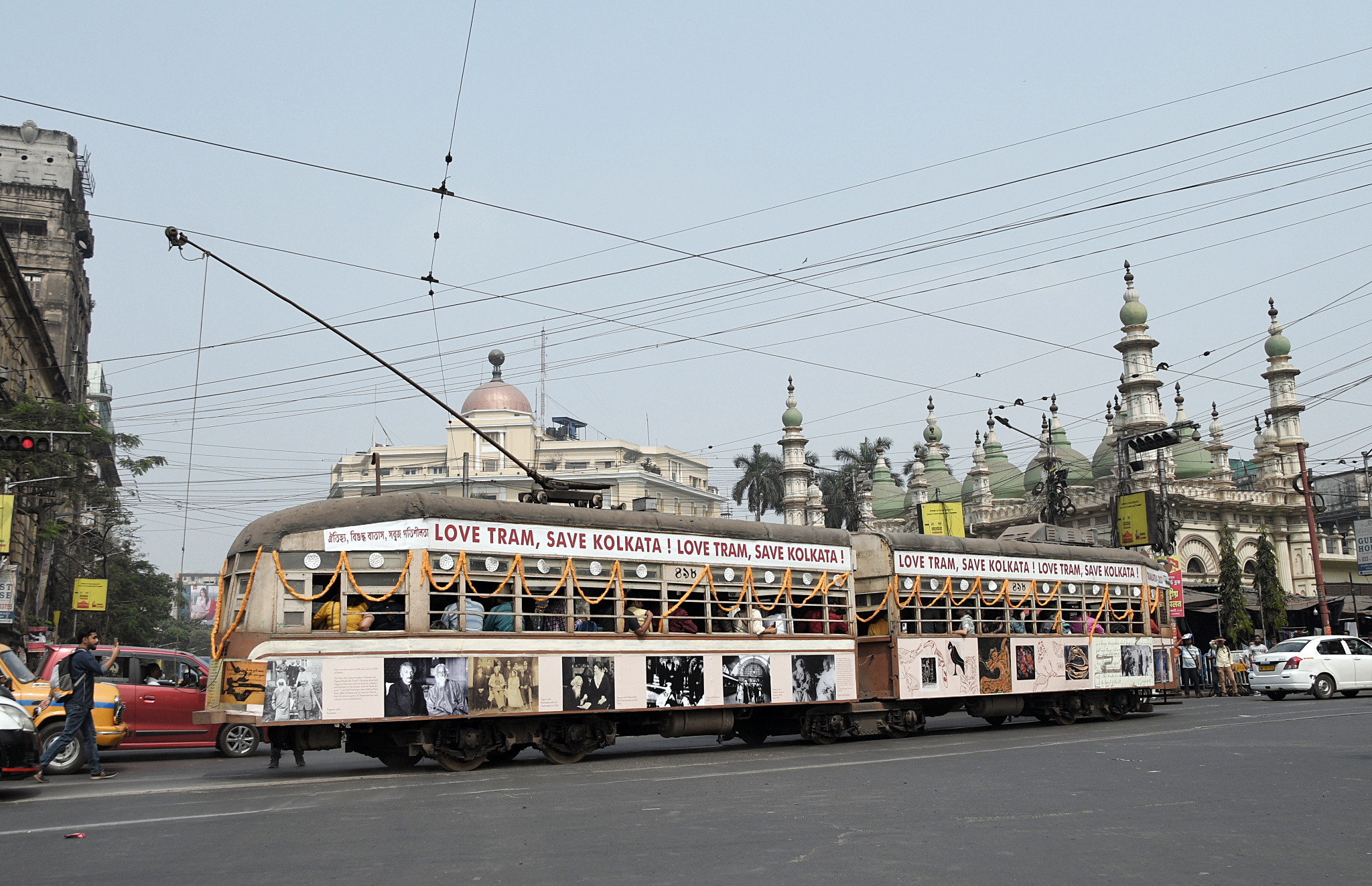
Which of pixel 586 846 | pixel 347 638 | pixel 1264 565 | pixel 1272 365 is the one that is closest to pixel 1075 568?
pixel 347 638

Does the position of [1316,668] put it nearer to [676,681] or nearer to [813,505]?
[676,681]

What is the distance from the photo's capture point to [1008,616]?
20.5 metres

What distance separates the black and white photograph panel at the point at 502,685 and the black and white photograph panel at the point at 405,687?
0.56m

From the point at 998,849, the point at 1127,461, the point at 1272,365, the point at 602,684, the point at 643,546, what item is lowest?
the point at 998,849

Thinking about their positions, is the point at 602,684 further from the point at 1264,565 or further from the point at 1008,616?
the point at 1264,565

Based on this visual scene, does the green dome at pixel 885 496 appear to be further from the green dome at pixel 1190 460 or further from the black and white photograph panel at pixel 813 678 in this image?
the black and white photograph panel at pixel 813 678

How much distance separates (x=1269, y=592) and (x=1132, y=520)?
8775 mm

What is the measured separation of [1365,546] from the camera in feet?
152

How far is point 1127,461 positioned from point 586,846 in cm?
4322

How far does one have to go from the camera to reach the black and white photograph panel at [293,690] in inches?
504

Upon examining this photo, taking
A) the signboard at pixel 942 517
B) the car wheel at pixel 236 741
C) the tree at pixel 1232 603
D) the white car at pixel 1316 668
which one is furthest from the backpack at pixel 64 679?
the tree at pixel 1232 603

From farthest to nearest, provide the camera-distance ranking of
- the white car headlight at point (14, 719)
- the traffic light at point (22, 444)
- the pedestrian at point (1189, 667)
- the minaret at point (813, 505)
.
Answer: the minaret at point (813, 505) < the pedestrian at point (1189, 667) < the traffic light at point (22, 444) < the white car headlight at point (14, 719)

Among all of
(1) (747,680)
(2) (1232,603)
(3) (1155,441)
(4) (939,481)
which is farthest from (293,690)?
(4) (939,481)

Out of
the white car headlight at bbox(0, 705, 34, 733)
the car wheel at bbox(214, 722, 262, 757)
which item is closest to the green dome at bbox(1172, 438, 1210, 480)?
the car wheel at bbox(214, 722, 262, 757)
